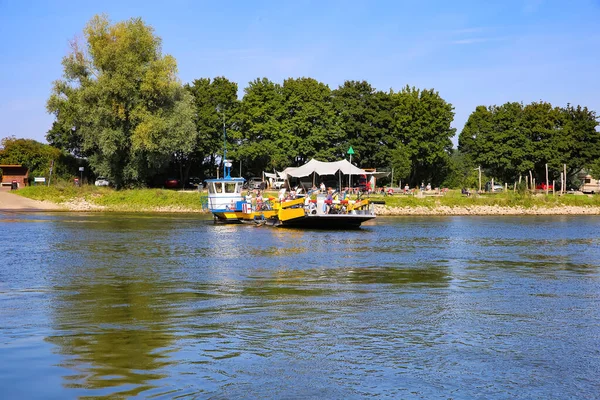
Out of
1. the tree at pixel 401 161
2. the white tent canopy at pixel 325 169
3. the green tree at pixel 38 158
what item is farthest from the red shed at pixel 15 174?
the tree at pixel 401 161

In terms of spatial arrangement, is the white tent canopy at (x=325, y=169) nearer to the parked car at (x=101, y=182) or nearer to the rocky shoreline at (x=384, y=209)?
the rocky shoreline at (x=384, y=209)

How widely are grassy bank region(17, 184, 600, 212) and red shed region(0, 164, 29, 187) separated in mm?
8268

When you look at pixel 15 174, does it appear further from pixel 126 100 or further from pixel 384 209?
pixel 384 209

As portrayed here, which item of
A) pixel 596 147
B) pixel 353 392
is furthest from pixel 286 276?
pixel 596 147

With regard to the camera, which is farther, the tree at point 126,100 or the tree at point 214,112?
the tree at point 214,112

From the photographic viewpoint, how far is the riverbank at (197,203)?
73.9 metres

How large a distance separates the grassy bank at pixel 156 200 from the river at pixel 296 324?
135 ft

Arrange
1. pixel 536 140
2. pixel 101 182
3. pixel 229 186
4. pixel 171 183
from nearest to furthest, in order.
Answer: pixel 229 186
pixel 171 183
pixel 101 182
pixel 536 140

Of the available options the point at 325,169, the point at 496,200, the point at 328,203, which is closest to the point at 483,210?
the point at 496,200

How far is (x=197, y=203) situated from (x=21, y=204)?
17.6m

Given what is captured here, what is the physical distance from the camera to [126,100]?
237 feet

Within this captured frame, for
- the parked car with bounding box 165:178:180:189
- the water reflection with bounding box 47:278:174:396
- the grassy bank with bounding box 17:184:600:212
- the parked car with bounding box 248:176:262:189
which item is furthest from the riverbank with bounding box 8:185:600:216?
the water reflection with bounding box 47:278:174:396

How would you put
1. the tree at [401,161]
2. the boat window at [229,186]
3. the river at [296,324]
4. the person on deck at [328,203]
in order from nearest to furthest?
1. the river at [296,324]
2. the person on deck at [328,203]
3. the boat window at [229,186]
4. the tree at [401,161]

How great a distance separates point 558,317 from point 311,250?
18123 millimetres
